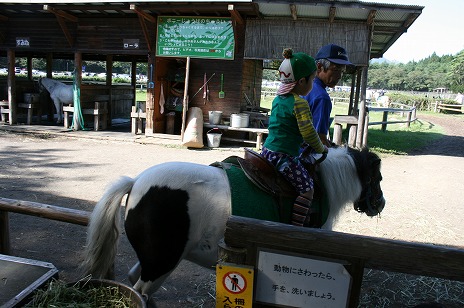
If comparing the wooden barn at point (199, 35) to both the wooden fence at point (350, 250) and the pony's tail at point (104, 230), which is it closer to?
the pony's tail at point (104, 230)

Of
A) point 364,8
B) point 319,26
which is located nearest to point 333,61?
point 364,8

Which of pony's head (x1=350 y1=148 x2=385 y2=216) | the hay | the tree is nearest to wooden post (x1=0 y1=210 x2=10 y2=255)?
pony's head (x1=350 y1=148 x2=385 y2=216)

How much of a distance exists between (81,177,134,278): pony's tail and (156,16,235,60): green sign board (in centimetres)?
850

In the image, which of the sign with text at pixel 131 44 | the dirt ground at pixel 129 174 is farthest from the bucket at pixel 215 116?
the sign with text at pixel 131 44

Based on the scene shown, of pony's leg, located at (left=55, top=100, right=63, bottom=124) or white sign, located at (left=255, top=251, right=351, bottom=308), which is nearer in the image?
white sign, located at (left=255, top=251, right=351, bottom=308)

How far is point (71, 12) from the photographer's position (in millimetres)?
11375

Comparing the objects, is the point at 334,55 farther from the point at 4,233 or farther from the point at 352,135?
the point at 352,135

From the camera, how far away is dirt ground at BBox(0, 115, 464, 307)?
3720 millimetres

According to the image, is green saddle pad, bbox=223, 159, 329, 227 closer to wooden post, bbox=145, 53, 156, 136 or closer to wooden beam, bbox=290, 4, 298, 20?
wooden beam, bbox=290, 4, 298, 20

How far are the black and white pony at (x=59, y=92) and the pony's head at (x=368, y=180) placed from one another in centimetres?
1233

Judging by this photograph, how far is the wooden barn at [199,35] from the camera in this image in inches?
379

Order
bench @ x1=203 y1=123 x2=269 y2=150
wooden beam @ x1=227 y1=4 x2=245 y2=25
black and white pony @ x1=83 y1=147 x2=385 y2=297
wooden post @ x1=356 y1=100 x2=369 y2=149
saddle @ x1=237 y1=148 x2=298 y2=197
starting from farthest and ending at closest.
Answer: bench @ x1=203 y1=123 x2=269 y2=150, wooden post @ x1=356 y1=100 x2=369 y2=149, wooden beam @ x1=227 y1=4 x2=245 y2=25, saddle @ x1=237 y1=148 x2=298 y2=197, black and white pony @ x1=83 y1=147 x2=385 y2=297

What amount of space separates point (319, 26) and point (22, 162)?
802 cm

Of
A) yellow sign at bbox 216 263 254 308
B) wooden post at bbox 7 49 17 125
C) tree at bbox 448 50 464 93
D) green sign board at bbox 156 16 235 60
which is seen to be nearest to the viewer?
yellow sign at bbox 216 263 254 308
